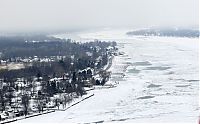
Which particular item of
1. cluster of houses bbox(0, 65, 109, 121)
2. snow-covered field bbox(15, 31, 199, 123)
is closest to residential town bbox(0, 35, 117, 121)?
cluster of houses bbox(0, 65, 109, 121)

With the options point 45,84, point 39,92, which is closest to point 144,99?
point 39,92

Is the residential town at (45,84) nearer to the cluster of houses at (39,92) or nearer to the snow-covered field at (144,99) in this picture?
the cluster of houses at (39,92)

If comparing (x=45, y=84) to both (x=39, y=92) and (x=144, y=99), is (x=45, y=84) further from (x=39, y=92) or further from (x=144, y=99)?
(x=144, y=99)

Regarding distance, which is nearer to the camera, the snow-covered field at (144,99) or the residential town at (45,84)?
the snow-covered field at (144,99)

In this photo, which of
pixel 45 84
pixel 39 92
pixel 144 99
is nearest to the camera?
pixel 144 99

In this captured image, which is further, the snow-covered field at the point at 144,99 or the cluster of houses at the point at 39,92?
the cluster of houses at the point at 39,92

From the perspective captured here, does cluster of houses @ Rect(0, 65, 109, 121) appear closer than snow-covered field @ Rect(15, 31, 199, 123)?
No

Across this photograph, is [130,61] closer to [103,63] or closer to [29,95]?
[103,63]

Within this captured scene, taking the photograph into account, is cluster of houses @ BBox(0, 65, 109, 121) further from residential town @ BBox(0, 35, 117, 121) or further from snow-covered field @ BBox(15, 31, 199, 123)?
snow-covered field @ BBox(15, 31, 199, 123)

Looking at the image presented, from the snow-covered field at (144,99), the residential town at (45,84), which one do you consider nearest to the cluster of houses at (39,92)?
the residential town at (45,84)

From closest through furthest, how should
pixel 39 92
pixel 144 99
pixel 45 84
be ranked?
pixel 144 99
pixel 39 92
pixel 45 84

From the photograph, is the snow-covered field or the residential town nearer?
the snow-covered field

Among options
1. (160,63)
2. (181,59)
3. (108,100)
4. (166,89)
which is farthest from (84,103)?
(181,59)
